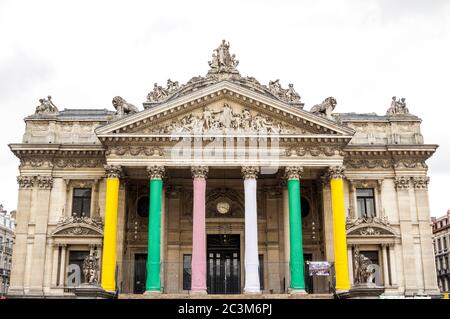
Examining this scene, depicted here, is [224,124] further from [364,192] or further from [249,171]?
[364,192]

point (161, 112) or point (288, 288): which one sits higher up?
point (161, 112)

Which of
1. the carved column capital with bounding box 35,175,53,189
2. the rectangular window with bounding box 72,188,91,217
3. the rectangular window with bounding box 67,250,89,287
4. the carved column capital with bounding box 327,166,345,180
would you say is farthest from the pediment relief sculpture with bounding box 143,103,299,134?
the rectangular window with bounding box 67,250,89,287

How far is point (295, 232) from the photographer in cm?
3145

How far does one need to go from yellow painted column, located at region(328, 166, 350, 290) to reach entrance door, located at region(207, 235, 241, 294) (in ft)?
19.6

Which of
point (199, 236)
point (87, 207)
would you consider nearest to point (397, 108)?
point (199, 236)

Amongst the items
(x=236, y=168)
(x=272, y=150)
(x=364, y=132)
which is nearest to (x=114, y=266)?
(x=236, y=168)

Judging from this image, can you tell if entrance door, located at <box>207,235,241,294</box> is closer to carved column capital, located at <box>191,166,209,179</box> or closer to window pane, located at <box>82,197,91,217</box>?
carved column capital, located at <box>191,166,209,179</box>

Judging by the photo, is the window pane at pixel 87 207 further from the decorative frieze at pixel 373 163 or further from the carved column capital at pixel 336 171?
the decorative frieze at pixel 373 163

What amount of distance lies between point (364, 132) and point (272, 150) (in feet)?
25.7

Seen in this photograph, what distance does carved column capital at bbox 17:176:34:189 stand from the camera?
35125 millimetres
